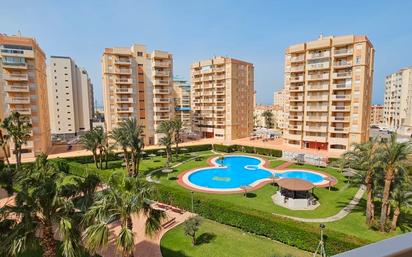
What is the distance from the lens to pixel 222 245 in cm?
1934

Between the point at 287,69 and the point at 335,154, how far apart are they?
2159 centimetres

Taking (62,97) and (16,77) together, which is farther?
(62,97)

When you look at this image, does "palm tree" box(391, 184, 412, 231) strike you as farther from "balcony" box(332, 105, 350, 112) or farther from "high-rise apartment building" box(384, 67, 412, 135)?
"high-rise apartment building" box(384, 67, 412, 135)

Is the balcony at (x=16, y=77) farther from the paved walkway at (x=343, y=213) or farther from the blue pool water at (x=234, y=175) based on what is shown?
the paved walkway at (x=343, y=213)

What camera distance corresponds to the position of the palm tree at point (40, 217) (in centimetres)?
1098

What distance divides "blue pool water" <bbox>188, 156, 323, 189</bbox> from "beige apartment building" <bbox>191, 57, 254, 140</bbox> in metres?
25.2

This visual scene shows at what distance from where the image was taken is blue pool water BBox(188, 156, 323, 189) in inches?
1389

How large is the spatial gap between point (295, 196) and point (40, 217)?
23711 millimetres

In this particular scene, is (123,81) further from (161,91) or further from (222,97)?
(222,97)

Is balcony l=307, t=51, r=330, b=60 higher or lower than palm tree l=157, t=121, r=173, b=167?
higher

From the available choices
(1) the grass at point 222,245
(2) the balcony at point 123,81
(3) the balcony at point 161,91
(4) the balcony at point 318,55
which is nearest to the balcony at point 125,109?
(2) the balcony at point 123,81

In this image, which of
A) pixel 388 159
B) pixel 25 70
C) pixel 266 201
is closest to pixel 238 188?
pixel 266 201

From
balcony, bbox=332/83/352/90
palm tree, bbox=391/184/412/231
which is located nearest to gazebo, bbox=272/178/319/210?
palm tree, bbox=391/184/412/231

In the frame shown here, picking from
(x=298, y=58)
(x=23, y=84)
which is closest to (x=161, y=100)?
(x=23, y=84)
